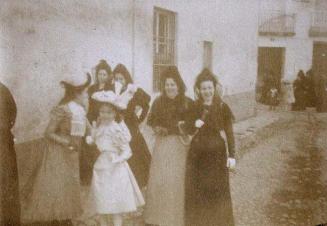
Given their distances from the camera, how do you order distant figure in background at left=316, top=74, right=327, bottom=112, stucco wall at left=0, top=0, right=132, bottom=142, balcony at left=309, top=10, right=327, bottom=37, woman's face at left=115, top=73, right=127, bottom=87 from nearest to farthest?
stucco wall at left=0, top=0, right=132, bottom=142 < woman's face at left=115, top=73, right=127, bottom=87 < balcony at left=309, top=10, right=327, bottom=37 < distant figure in background at left=316, top=74, right=327, bottom=112

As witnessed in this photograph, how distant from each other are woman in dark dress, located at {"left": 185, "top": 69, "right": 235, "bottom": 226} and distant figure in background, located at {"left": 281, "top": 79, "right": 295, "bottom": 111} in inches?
68.3

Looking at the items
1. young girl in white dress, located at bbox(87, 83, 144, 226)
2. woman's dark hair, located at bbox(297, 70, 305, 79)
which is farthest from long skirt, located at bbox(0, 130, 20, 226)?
woman's dark hair, located at bbox(297, 70, 305, 79)

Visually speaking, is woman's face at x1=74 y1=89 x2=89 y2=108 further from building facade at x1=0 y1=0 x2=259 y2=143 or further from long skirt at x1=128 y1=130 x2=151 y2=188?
long skirt at x1=128 y1=130 x2=151 y2=188

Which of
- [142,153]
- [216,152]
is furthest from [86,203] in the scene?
[216,152]

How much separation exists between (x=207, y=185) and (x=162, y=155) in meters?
0.47

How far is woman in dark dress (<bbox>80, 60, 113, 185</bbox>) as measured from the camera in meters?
3.08

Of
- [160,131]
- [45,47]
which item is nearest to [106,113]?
[160,131]

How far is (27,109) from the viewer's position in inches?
111

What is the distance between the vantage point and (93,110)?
3080 mm

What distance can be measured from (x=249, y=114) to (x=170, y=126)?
1663 millimetres

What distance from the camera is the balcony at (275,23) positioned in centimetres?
442

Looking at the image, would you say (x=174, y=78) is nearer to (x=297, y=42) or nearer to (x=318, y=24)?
(x=297, y=42)

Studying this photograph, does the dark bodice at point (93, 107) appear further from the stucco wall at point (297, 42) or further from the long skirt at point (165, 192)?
the stucco wall at point (297, 42)

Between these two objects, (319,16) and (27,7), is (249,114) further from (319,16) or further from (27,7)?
(27,7)
